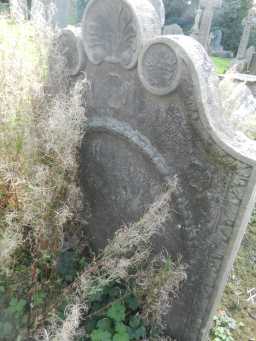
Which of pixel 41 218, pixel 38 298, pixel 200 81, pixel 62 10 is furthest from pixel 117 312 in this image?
pixel 62 10

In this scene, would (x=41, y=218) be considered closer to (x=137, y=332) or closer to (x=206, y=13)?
(x=137, y=332)

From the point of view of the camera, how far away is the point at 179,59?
1.33 meters

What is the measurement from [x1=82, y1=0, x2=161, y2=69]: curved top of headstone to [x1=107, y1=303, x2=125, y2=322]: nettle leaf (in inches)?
53.5

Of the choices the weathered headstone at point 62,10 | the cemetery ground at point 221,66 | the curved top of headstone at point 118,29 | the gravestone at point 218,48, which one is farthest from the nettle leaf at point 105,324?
the gravestone at point 218,48

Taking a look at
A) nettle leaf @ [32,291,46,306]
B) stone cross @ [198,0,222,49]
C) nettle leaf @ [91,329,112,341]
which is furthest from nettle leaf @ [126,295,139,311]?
stone cross @ [198,0,222,49]

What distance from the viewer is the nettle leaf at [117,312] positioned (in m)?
1.76

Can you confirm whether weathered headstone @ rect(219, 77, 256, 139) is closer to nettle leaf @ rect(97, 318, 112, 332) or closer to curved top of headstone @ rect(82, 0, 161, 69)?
curved top of headstone @ rect(82, 0, 161, 69)

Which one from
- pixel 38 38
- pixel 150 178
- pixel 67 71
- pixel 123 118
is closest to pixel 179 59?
pixel 123 118

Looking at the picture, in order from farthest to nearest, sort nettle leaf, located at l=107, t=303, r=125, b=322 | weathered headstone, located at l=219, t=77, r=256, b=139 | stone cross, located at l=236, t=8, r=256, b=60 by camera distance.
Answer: stone cross, located at l=236, t=8, r=256, b=60, weathered headstone, located at l=219, t=77, r=256, b=139, nettle leaf, located at l=107, t=303, r=125, b=322

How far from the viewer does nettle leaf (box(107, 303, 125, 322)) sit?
1.76 meters

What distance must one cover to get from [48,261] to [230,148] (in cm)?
128

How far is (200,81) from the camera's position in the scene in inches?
51.8

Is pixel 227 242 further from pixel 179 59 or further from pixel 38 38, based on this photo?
pixel 38 38

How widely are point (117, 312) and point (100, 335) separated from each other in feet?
0.53
